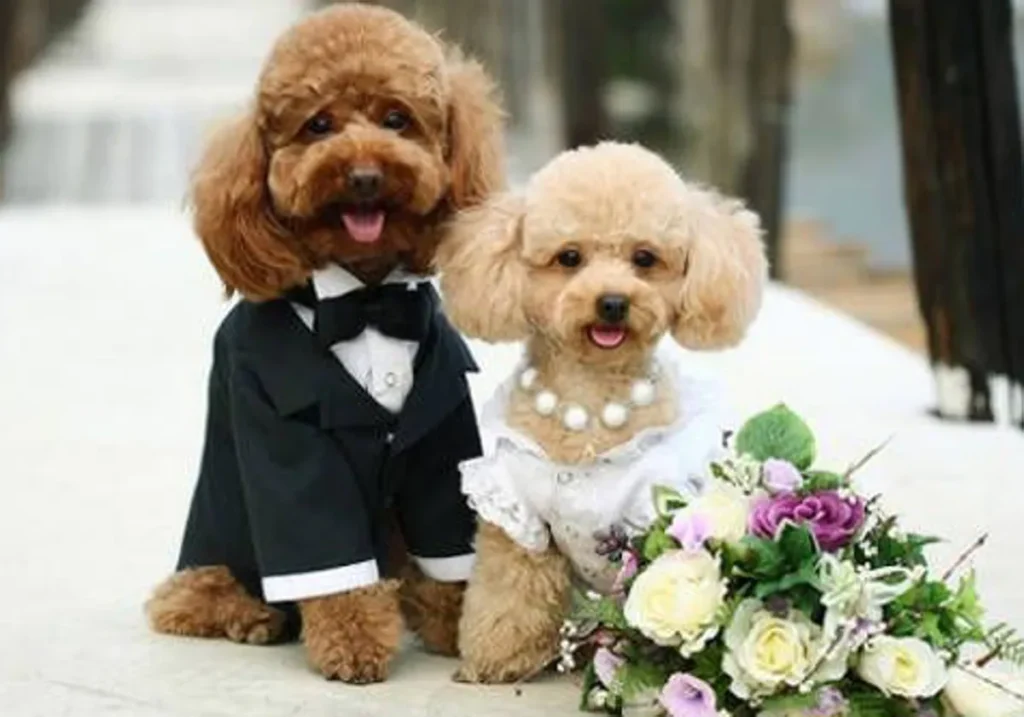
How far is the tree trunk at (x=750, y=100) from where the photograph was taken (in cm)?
1089

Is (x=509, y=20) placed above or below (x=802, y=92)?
above

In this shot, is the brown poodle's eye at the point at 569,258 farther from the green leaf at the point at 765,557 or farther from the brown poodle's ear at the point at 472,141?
the green leaf at the point at 765,557

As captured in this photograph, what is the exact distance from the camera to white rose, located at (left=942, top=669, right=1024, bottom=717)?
3.10m

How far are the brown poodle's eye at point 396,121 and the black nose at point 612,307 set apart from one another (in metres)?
0.37

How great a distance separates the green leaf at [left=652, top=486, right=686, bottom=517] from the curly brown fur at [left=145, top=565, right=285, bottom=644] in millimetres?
705

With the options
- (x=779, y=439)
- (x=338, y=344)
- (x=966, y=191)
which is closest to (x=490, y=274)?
(x=338, y=344)

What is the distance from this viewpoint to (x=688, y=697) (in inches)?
123

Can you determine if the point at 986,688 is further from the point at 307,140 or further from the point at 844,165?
the point at 844,165

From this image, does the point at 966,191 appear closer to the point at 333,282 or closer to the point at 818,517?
the point at 333,282

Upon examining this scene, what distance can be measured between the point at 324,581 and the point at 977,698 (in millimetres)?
890

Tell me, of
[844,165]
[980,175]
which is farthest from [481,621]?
[844,165]

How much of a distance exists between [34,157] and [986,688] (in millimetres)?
11004

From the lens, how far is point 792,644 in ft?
10.0

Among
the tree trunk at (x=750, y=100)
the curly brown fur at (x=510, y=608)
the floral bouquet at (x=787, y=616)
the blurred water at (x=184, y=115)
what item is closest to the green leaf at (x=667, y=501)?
the floral bouquet at (x=787, y=616)
